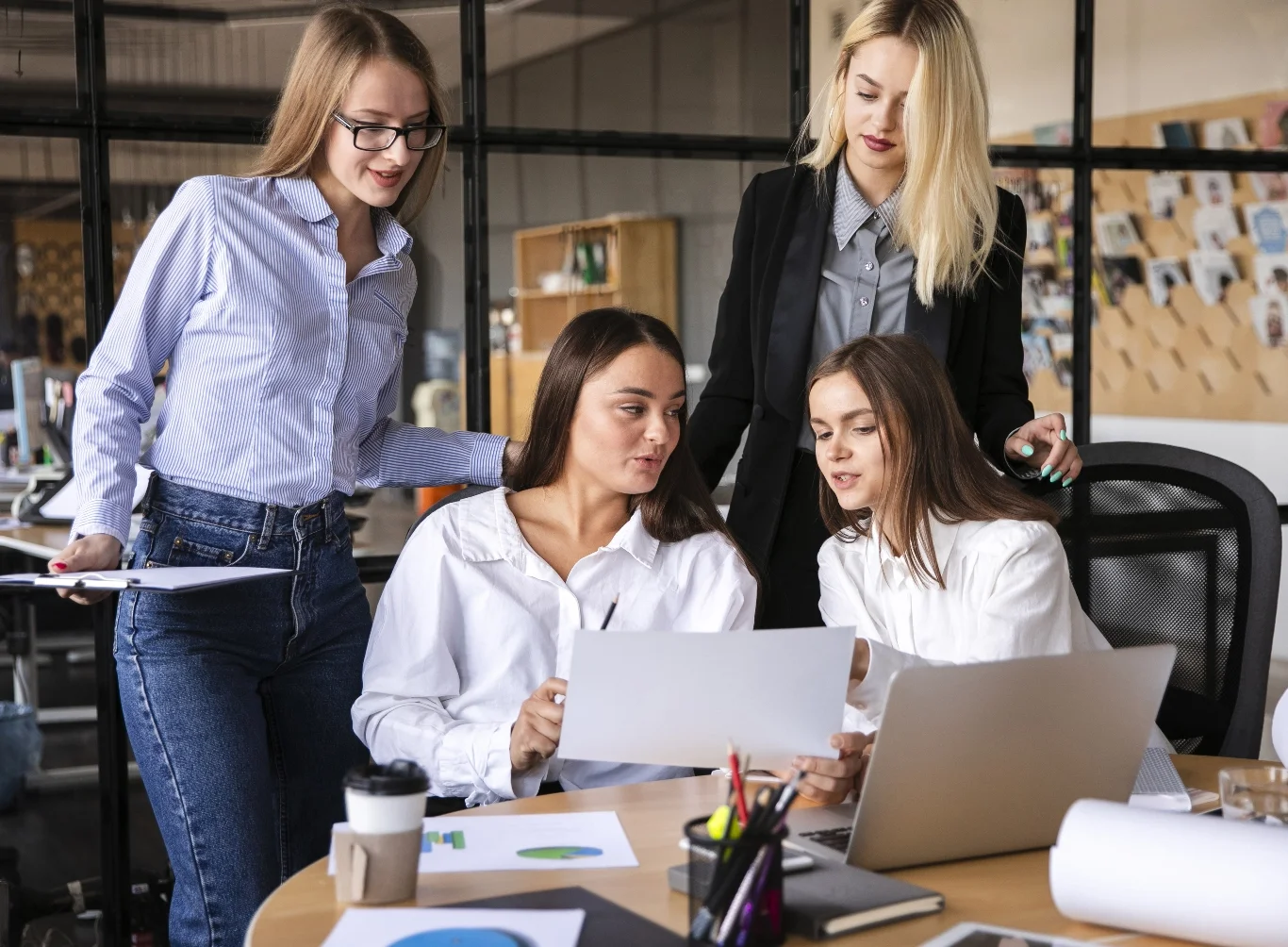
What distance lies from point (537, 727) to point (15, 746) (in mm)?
1466

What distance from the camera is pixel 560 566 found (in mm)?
2010

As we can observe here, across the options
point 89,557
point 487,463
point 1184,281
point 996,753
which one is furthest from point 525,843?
point 1184,281

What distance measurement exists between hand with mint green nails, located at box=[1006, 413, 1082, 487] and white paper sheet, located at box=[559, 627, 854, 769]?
2.76 feet

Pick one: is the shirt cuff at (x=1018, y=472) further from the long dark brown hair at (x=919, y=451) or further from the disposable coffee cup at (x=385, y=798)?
the disposable coffee cup at (x=385, y=798)

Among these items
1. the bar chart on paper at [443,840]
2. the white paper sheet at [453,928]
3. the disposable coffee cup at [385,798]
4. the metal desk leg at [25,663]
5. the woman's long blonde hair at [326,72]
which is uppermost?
the woman's long blonde hair at [326,72]

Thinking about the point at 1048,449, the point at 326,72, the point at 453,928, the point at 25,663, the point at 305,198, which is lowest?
the point at 25,663

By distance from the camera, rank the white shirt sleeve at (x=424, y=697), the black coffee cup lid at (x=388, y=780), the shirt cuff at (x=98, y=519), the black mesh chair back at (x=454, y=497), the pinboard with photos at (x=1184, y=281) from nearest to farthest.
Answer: the black coffee cup lid at (x=388, y=780) → the white shirt sleeve at (x=424, y=697) → the shirt cuff at (x=98, y=519) → the black mesh chair back at (x=454, y=497) → the pinboard with photos at (x=1184, y=281)

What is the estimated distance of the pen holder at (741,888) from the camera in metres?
1.08

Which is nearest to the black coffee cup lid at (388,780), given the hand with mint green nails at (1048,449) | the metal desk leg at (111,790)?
the hand with mint green nails at (1048,449)

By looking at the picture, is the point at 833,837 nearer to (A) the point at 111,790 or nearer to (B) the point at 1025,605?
(B) the point at 1025,605

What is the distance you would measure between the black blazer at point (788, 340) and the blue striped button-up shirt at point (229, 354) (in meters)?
0.68

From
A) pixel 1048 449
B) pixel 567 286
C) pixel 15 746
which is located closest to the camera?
pixel 1048 449

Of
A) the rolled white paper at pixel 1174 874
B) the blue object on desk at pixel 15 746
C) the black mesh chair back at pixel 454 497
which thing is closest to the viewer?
the rolled white paper at pixel 1174 874

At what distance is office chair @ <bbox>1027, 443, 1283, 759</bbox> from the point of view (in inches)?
78.6
